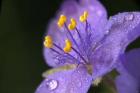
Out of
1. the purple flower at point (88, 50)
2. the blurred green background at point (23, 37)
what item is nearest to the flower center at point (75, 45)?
the purple flower at point (88, 50)

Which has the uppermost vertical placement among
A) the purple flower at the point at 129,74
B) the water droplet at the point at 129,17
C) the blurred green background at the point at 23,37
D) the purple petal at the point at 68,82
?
the blurred green background at the point at 23,37

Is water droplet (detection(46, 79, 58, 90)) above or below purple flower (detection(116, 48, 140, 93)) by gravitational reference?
above

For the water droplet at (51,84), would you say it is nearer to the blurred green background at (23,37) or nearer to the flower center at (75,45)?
the flower center at (75,45)

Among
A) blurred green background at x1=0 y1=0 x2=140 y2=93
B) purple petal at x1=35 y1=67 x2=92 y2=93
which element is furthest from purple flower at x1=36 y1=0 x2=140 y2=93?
blurred green background at x1=0 y1=0 x2=140 y2=93

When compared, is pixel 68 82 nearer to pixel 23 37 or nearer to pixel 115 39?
pixel 115 39

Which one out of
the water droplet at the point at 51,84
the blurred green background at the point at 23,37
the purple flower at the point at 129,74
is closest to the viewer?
the purple flower at the point at 129,74

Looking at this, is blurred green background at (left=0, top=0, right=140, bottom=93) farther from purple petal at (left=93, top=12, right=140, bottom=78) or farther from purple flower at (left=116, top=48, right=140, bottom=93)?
purple flower at (left=116, top=48, right=140, bottom=93)
